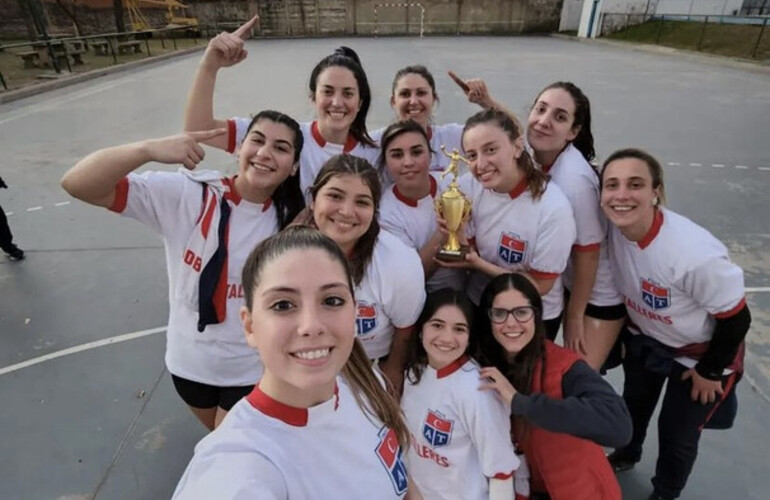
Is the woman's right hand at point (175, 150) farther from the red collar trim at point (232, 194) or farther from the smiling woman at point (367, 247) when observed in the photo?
the smiling woman at point (367, 247)

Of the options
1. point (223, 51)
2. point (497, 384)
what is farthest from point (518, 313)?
point (223, 51)

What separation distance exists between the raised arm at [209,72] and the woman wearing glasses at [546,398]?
1.59 metres

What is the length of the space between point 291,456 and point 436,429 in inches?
35.0

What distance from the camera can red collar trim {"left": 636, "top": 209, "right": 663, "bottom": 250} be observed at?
1809mm

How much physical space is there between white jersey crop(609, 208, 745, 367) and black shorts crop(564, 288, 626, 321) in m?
0.12

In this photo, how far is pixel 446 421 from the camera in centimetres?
175

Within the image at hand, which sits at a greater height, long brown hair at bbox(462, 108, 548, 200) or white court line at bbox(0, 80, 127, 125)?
long brown hair at bbox(462, 108, 548, 200)

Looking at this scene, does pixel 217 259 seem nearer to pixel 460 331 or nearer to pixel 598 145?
pixel 460 331

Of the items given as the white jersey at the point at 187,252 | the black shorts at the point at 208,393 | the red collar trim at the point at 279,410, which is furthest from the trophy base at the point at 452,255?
the red collar trim at the point at 279,410

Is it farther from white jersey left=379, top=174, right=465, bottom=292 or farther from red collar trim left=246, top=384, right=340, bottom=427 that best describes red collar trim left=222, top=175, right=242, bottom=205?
red collar trim left=246, top=384, right=340, bottom=427

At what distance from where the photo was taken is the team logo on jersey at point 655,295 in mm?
1831

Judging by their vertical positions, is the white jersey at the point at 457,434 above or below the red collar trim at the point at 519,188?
below

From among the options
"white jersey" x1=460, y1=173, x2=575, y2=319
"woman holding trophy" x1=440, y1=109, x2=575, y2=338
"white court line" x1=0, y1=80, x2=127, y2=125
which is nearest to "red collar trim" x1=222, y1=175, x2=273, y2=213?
"woman holding trophy" x1=440, y1=109, x2=575, y2=338

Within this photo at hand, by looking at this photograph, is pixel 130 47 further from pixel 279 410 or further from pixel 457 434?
pixel 279 410
